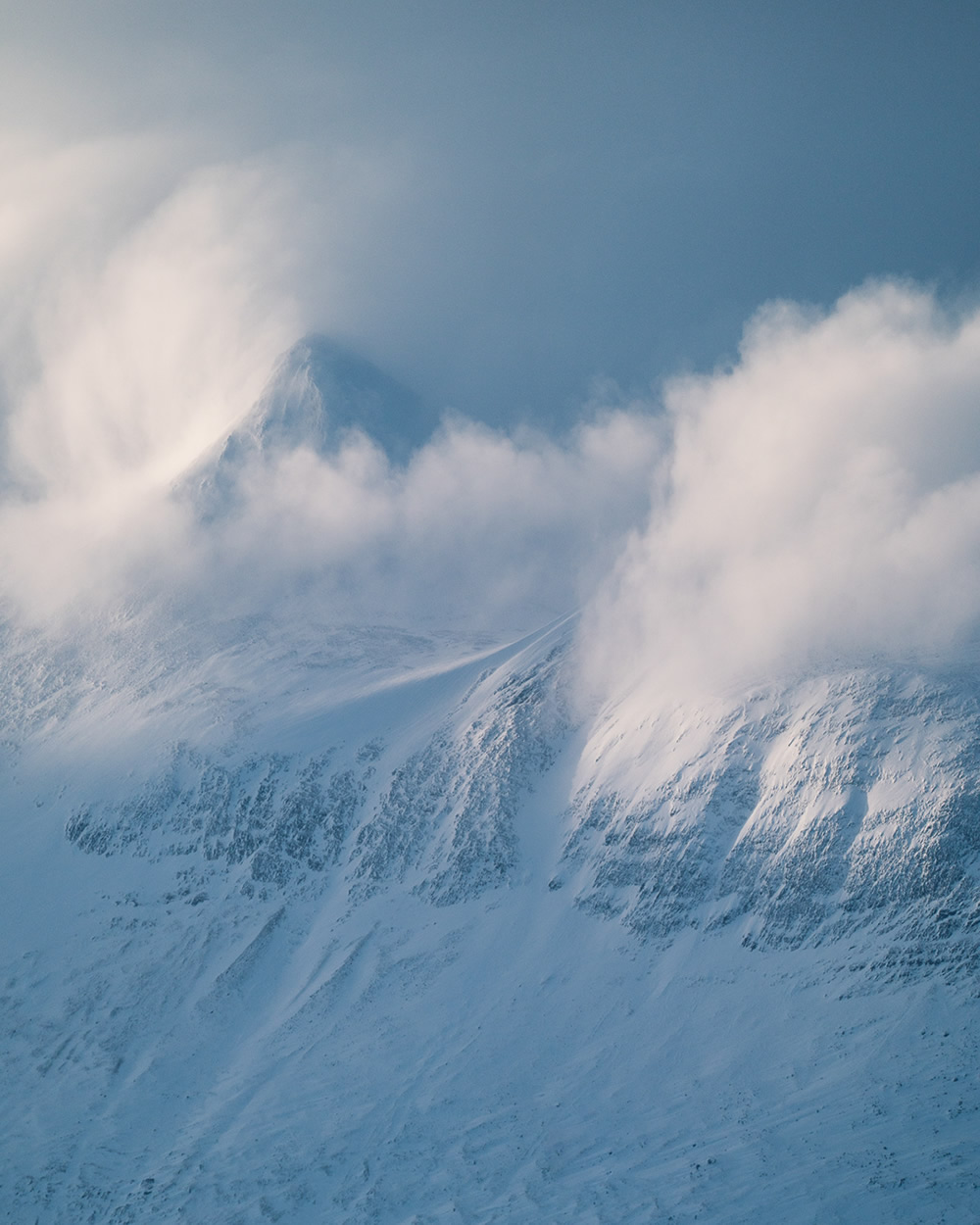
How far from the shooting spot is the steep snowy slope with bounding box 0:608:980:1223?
75.5 m

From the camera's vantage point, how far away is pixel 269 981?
10769 centimetres

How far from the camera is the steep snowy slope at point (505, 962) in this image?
248 ft

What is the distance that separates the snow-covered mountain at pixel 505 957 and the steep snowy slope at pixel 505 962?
1.15 feet

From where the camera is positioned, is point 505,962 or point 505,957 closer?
point 505,962

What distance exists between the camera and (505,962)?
104 meters

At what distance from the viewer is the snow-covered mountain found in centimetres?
7556

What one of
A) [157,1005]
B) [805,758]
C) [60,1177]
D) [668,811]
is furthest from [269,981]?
[805,758]

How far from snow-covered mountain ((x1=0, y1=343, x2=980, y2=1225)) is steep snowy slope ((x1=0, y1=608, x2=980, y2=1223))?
1.15ft

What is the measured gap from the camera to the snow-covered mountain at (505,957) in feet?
248

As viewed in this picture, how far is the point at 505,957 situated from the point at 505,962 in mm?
704

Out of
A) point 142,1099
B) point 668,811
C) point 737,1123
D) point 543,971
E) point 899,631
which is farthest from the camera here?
point 899,631

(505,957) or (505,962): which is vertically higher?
(505,957)

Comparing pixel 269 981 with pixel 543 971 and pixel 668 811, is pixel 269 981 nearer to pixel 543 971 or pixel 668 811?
pixel 543 971

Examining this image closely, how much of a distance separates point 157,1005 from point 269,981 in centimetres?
1263
